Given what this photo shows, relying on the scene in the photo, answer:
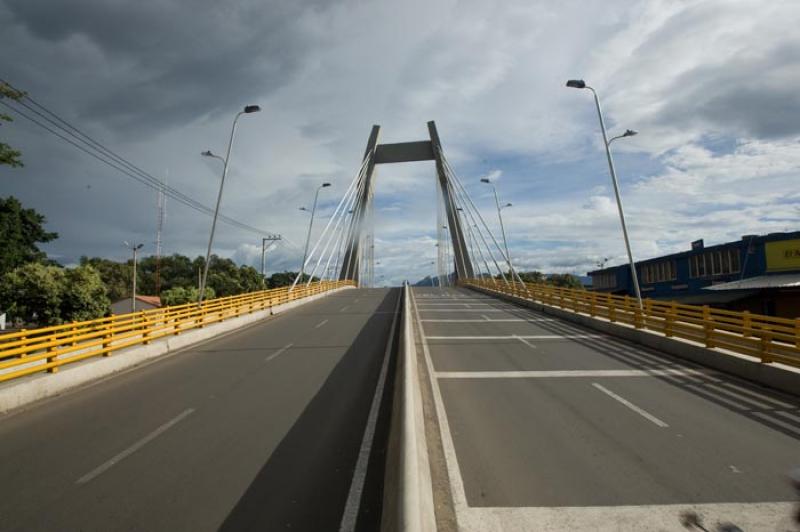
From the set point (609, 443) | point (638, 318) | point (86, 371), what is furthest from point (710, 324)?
point (86, 371)

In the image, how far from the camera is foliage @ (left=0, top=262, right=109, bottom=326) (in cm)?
3394

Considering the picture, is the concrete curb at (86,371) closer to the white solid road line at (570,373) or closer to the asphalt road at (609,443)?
the asphalt road at (609,443)

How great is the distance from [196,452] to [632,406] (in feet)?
22.6

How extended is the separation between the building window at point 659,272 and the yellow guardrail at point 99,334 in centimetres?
3804

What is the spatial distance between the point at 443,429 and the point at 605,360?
709 centimetres

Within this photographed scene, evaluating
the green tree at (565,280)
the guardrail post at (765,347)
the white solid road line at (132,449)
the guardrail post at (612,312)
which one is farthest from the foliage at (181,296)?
the green tree at (565,280)

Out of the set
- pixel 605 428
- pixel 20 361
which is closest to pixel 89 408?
pixel 20 361

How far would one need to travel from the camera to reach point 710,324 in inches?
464

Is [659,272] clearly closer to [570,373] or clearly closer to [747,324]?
[747,324]

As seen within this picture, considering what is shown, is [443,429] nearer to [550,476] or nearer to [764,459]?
[550,476]

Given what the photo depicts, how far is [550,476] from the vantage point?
5.30m

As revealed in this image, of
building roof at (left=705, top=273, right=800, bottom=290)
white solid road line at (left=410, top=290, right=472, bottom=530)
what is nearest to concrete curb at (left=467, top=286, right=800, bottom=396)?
white solid road line at (left=410, top=290, right=472, bottom=530)

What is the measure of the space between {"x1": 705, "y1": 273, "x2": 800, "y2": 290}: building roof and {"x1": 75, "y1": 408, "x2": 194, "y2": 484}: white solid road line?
→ 1305 inches

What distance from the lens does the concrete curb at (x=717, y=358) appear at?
9125mm
